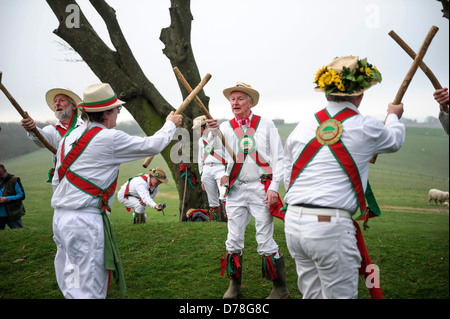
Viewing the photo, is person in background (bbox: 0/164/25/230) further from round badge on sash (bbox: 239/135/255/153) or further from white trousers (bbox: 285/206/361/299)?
white trousers (bbox: 285/206/361/299)

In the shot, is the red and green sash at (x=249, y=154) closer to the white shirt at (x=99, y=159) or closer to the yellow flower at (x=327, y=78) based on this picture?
the white shirt at (x=99, y=159)

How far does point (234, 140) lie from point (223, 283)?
2.05 meters

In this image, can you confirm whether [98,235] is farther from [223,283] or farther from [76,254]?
[223,283]

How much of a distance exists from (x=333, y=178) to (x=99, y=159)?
7.08 ft

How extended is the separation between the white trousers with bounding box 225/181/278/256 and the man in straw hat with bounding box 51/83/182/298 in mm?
1438

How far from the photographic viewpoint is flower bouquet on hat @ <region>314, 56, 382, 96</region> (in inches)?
129

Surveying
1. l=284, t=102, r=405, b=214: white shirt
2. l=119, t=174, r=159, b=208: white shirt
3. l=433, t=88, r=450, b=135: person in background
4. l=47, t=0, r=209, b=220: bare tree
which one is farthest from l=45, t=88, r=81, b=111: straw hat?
l=433, t=88, r=450, b=135: person in background

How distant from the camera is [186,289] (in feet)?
17.4

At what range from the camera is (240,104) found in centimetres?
500

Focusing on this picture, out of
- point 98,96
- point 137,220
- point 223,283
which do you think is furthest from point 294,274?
point 137,220

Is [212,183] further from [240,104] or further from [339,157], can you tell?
[339,157]

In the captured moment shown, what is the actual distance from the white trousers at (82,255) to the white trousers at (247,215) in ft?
5.73

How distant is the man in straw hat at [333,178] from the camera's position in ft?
9.84

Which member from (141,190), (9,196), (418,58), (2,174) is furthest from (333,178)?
(2,174)
